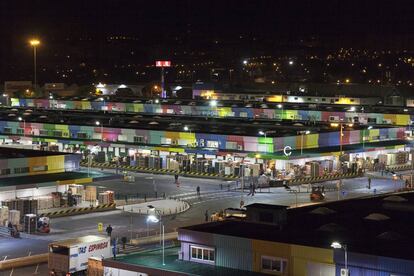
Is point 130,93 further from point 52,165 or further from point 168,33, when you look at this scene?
point 168,33

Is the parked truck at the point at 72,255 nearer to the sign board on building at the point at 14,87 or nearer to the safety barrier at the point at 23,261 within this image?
the safety barrier at the point at 23,261

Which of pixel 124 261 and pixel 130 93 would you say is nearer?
pixel 124 261

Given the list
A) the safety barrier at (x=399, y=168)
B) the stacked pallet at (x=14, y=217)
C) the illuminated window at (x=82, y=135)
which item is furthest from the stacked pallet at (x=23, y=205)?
the safety barrier at (x=399, y=168)

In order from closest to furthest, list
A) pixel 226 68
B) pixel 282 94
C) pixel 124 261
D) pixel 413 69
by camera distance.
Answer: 1. pixel 124 261
2. pixel 282 94
3. pixel 413 69
4. pixel 226 68

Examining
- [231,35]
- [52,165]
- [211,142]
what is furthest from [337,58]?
[52,165]

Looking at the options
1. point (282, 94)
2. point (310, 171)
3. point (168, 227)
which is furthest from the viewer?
point (282, 94)

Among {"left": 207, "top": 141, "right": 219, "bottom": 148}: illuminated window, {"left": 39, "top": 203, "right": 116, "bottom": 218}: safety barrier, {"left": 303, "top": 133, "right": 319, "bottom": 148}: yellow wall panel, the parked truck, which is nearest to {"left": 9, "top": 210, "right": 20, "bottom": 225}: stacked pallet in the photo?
{"left": 39, "top": 203, "right": 116, "bottom": 218}: safety barrier

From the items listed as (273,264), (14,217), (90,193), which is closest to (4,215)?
(14,217)
